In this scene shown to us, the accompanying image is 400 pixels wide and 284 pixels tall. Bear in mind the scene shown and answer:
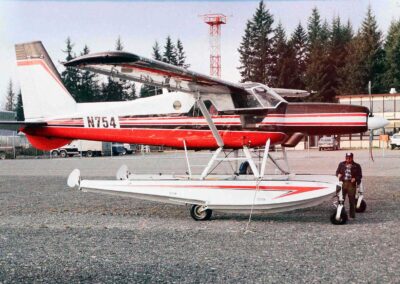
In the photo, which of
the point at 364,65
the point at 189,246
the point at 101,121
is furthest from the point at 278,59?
the point at 189,246

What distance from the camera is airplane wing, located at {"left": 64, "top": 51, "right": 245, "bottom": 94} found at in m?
7.83

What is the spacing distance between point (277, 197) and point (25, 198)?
7442 mm

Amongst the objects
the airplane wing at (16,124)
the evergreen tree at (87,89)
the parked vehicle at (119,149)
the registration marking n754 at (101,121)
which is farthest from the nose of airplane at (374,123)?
the evergreen tree at (87,89)

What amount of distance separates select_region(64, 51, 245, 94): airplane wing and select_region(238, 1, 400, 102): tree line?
5615 centimetres

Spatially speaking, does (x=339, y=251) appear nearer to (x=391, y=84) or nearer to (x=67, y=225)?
(x=67, y=225)

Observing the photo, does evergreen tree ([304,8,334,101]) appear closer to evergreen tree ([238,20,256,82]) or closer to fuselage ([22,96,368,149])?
evergreen tree ([238,20,256,82])

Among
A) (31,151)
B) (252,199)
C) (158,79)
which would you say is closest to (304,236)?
(252,199)

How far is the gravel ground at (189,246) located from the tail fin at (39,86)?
2519 mm

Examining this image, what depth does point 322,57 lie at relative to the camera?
7119 centimetres

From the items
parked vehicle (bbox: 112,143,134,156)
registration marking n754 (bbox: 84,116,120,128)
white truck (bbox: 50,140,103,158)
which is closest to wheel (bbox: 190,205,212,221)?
registration marking n754 (bbox: 84,116,120,128)

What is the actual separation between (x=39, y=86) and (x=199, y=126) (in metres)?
4.65

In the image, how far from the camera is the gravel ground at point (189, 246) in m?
5.55

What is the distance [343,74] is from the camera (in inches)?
2741

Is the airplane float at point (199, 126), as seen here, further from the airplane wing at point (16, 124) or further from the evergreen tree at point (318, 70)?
the evergreen tree at point (318, 70)
